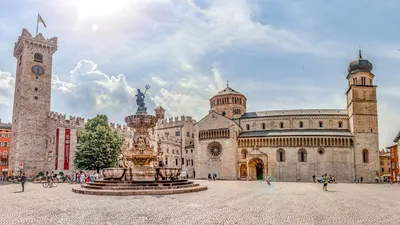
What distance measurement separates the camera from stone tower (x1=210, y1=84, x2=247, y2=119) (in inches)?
2945

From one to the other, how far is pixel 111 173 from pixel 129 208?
34.2 feet

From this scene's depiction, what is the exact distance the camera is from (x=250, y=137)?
63312 mm

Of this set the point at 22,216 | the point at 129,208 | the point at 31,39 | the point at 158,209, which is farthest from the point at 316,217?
the point at 31,39

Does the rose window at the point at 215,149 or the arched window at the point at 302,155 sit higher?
the rose window at the point at 215,149

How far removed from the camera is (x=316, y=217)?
13.5m

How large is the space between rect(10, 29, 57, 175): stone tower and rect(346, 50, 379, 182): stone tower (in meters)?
54.6

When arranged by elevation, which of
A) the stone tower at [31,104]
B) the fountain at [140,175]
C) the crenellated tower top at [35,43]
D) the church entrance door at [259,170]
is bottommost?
the church entrance door at [259,170]

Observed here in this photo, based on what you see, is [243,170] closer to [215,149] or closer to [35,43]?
[215,149]

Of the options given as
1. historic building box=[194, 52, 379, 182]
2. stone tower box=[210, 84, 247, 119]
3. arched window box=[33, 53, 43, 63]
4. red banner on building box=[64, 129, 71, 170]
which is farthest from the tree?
stone tower box=[210, 84, 247, 119]

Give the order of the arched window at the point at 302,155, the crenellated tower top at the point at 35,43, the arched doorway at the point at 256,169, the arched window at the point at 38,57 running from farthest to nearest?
the arched doorway at the point at 256,169 < the arched window at the point at 302,155 < the arched window at the point at 38,57 < the crenellated tower top at the point at 35,43

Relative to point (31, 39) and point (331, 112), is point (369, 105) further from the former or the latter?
point (31, 39)

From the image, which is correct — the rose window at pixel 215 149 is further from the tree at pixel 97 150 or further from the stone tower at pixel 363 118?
the stone tower at pixel 363 118

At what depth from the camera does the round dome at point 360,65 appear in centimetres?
6353

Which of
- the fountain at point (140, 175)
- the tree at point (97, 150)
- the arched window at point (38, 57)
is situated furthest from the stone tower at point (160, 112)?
the fountain at point (140, 175)
